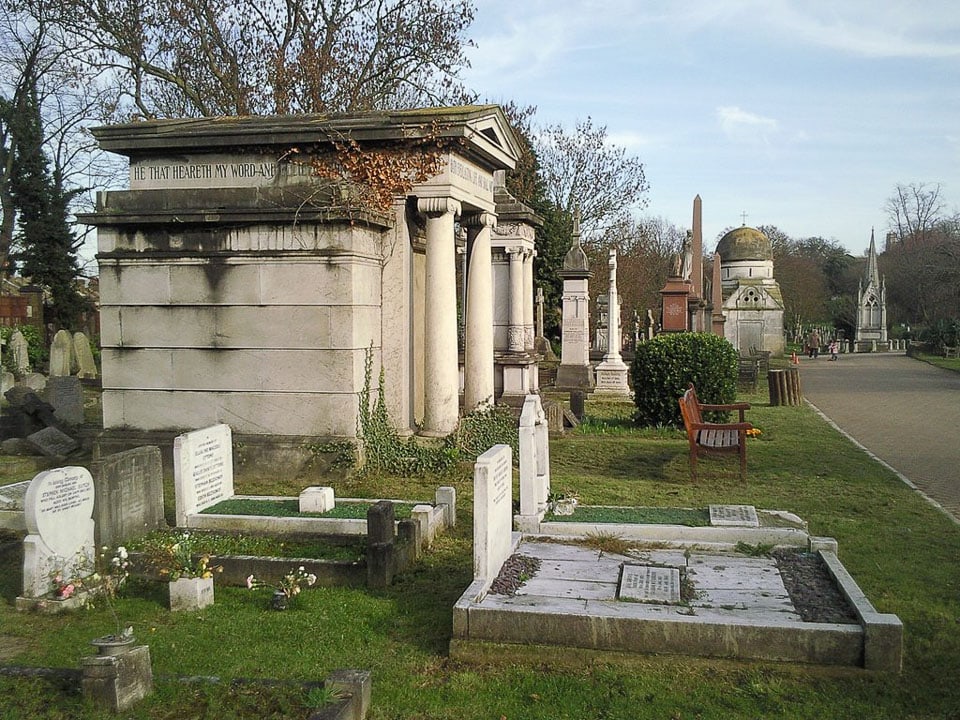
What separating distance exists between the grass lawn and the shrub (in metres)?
5.95

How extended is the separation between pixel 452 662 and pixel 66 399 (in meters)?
10.8


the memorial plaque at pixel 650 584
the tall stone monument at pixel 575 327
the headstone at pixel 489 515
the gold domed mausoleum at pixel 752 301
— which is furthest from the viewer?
the gold domed mausoleum at pixel 752 301

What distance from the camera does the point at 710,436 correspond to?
11109 mm

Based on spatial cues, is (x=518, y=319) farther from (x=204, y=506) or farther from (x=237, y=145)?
(x=204, y=506)

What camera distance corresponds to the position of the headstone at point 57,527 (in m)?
5.92

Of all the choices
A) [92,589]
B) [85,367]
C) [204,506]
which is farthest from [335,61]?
[92,589]

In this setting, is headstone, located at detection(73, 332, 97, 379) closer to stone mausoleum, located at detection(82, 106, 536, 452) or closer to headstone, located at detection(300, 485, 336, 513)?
stone mausoleum, located at detection(82, 106, 536, 452)

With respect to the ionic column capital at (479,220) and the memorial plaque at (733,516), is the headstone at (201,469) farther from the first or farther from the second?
the ionic column capital at (479,220)

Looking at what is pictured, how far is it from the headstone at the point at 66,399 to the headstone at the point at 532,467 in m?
8.81

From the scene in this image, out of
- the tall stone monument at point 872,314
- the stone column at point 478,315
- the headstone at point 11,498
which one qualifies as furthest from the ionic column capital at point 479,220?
the tall stone monument at point 872,314

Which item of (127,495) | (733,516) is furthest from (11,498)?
(733,516)

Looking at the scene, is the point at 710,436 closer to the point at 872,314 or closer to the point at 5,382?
the point at 5,382

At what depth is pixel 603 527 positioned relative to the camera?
275 inches

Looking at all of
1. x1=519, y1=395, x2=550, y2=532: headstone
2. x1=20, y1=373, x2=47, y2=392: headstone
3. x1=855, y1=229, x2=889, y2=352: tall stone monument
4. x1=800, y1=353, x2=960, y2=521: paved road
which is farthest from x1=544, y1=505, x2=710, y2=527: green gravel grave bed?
x1=855, y1=229, x2=889, y2=352: tall stone monument
